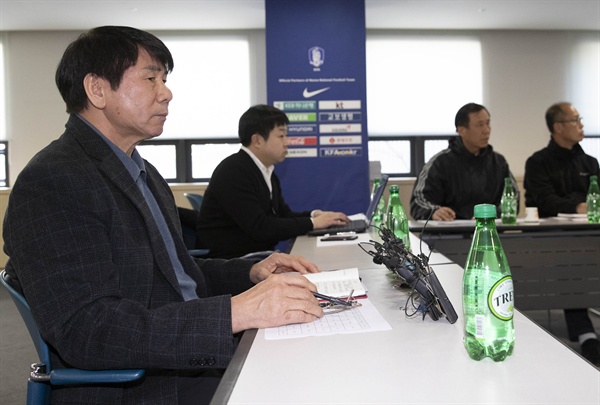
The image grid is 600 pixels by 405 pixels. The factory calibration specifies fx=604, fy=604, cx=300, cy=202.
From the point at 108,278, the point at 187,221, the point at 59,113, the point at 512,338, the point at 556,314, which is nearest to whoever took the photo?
the point at 512,338

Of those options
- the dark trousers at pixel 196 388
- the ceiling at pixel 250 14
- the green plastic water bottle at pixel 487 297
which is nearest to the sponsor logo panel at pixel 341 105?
the ceiling at pixel 250 14

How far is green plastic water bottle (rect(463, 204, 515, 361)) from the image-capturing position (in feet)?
3.32

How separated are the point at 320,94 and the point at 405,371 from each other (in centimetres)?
516

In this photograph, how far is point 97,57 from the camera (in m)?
1.50

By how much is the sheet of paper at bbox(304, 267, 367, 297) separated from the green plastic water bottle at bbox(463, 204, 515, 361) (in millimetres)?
533

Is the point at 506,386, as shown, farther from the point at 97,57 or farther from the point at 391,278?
the point at 97,57

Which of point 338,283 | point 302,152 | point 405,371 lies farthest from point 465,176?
point 405,371

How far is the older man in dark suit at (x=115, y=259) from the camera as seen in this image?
118 cm

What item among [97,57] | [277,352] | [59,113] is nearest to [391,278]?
[277,352]

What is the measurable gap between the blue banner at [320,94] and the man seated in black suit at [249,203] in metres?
2.36

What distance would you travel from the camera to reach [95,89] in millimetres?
1503

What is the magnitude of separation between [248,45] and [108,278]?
640 cm

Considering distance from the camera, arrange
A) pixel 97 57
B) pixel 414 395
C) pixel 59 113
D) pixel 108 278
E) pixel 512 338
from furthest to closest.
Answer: pixel 59 113 < pixel 97 57 < pixel 108 278 < pixel 512 338 < pixel 414 395

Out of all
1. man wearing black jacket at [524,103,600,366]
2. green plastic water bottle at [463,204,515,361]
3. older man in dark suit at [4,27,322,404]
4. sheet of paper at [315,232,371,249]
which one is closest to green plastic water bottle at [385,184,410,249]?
sheet of paper at [315,232,371,249]
